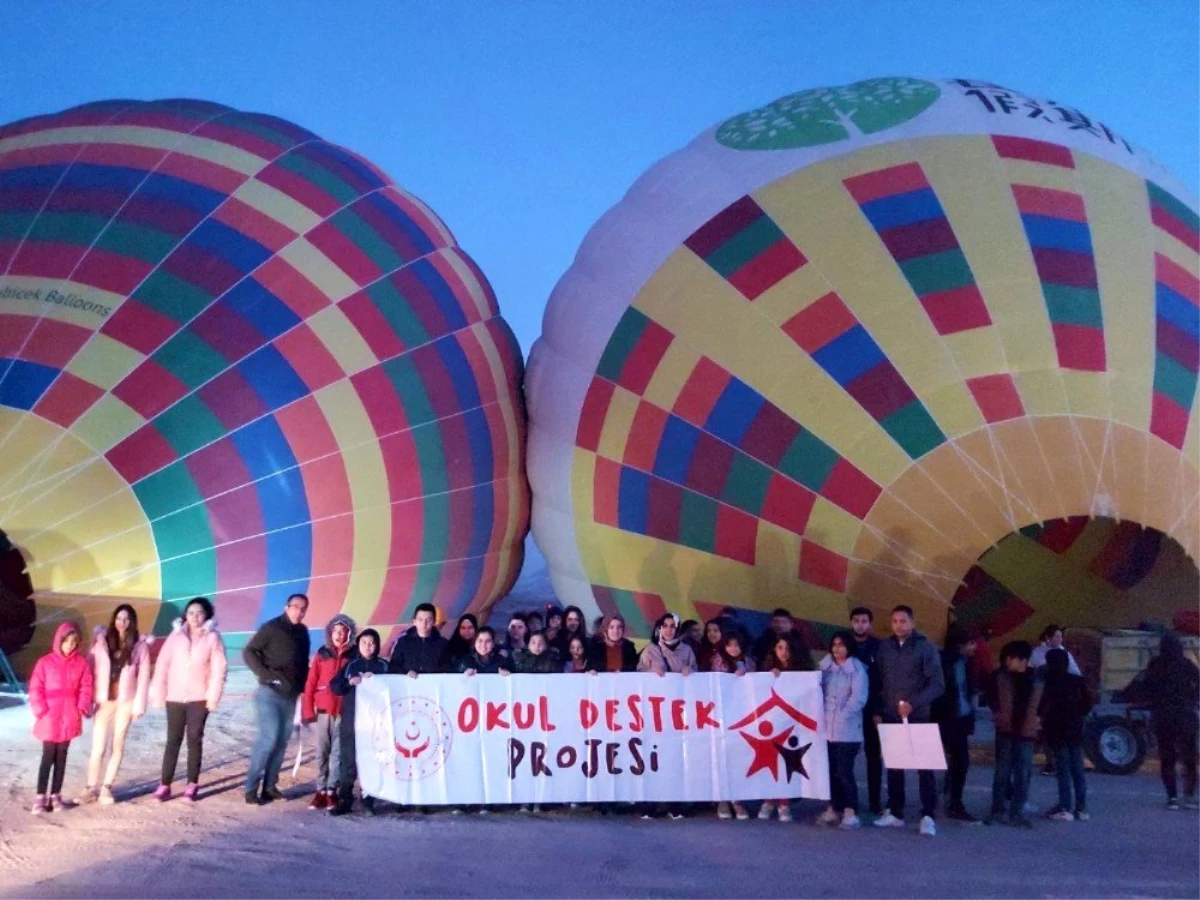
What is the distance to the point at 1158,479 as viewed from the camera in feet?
18.5

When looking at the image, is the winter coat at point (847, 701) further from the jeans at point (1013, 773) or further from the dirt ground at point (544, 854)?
the jeans at point (1013, 773)

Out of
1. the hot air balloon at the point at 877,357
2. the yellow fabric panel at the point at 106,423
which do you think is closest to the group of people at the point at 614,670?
the hot air balloon at the point at 877,357

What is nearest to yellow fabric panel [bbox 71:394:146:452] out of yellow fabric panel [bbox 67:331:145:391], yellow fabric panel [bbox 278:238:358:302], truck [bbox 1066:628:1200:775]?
yellow fabric panel [bbox 67:331:145:391]

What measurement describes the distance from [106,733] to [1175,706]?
4.99 meters

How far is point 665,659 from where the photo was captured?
503 centimetres

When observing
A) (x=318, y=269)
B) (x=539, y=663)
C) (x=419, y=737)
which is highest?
(x=318, y=269)

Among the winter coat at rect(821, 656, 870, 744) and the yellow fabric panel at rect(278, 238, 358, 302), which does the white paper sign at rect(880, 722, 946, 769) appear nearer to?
the winter coat at rect(821, 656, 870, 744)

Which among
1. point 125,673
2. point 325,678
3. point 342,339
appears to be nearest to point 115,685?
point 125,673

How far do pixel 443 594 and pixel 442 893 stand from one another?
503 cm

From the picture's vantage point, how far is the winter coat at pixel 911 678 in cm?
462

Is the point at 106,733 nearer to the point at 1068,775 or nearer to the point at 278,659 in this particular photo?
the point at 278,659

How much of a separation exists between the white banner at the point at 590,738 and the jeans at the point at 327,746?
0.50ft

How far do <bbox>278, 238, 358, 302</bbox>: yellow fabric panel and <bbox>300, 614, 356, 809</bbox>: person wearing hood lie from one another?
326cm

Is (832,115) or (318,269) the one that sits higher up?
(832,115)
